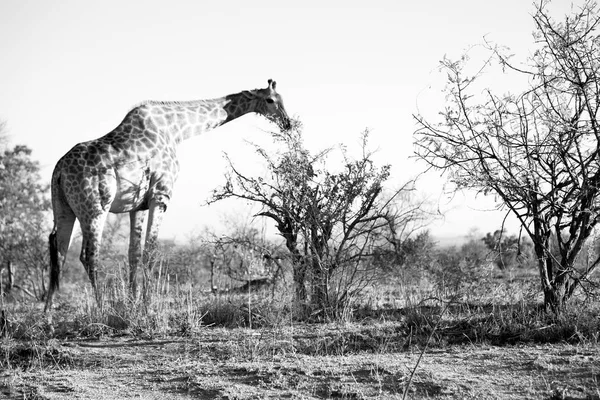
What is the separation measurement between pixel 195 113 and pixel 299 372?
5.38 metres

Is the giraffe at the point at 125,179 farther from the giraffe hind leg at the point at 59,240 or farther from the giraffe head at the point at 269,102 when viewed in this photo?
the giraffe head at the point at 269,102

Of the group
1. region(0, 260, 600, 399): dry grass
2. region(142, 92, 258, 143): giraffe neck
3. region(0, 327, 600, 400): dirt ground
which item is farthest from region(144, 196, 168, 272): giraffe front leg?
region(0, 327, 600, 400): dirt ground

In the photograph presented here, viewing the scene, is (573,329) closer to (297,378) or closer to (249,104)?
(297,378)

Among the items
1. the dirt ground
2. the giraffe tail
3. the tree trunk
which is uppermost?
the giraffe tail

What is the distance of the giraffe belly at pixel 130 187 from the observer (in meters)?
8.19

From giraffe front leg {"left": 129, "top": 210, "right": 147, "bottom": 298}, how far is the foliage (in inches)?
239

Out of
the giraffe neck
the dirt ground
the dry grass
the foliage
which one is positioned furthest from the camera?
the foliage

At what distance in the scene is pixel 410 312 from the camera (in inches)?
259

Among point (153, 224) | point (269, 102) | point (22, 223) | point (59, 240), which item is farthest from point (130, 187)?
point (22, 223)

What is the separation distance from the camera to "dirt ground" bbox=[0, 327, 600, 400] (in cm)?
446

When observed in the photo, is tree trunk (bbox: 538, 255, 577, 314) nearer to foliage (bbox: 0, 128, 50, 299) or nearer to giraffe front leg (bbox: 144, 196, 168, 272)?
giraffe front leg (bbox: 144, 196, 168, 272)

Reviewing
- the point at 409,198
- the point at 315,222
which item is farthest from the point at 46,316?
the point at 409,198

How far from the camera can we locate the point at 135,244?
838cm

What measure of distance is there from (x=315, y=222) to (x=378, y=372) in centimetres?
258
